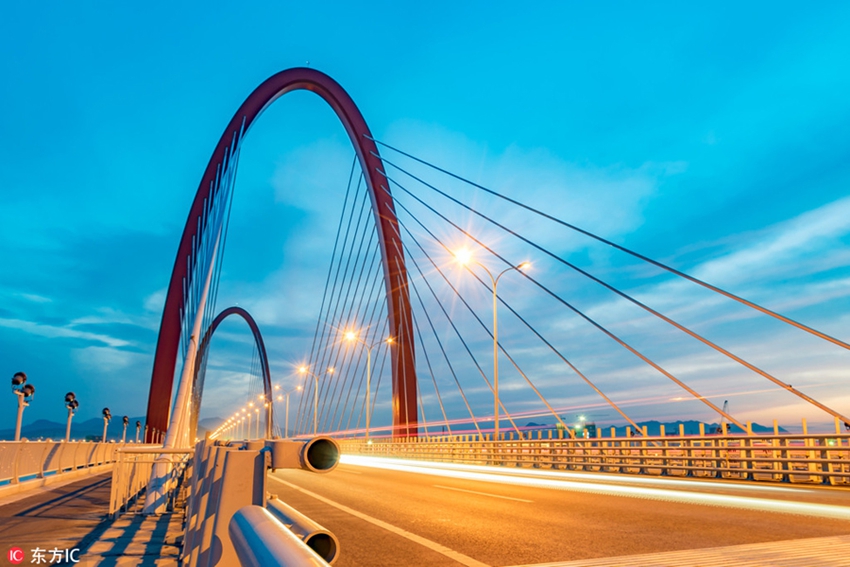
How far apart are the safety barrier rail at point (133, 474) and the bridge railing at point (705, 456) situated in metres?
12.6

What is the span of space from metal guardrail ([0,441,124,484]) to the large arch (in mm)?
5893

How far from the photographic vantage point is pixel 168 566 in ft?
21.5

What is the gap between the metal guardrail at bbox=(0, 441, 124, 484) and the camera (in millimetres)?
16109

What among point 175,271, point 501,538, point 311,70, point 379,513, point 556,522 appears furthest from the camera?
point 311,70

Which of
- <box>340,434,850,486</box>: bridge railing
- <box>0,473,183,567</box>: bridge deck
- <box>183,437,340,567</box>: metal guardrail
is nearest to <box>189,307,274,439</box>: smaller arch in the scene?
<box>340,434,850,486</box>: bridge railing

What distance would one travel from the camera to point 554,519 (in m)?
10.0

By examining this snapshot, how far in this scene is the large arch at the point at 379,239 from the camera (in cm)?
3291

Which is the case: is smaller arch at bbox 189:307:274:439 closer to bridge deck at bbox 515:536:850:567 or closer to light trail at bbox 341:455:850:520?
light trail at bbox 341:455:850:520

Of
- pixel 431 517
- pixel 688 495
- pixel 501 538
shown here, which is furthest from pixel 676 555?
pixel 688 495

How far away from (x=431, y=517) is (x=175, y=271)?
2632cm

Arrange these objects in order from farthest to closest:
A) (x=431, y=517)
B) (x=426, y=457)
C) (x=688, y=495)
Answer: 1. (x=426, y=457)
2. (x=688, y=495)
3. (x=431, y=517)

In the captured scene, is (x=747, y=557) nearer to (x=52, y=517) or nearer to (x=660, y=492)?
(x=660, y=492)

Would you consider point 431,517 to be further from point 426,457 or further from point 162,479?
point 426,457

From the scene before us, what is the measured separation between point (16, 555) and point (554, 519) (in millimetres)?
6984
